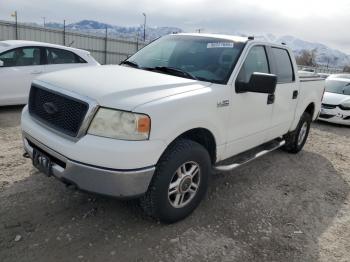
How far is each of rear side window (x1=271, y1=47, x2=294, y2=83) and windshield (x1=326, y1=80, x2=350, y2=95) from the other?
665 cm

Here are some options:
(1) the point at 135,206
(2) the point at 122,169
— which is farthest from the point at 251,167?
(2) the point at 122,169

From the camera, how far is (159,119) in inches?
118

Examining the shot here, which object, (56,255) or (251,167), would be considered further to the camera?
(251,167)

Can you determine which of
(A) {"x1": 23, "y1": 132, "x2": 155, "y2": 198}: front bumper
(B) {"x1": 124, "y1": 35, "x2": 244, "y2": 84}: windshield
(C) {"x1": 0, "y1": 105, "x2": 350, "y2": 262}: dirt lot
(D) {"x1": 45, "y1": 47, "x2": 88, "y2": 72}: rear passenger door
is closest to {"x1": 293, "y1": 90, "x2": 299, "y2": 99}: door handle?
(C) {"x1": 0, "y1": 105, "x2": 350, "y2": 262}: dirt lot

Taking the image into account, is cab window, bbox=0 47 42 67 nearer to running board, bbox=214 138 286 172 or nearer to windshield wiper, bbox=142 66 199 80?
windshield wiper, bbox=142 66 199 80

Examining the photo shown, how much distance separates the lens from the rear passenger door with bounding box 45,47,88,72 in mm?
8164

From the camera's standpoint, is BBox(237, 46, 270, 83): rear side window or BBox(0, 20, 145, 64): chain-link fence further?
BBox(0, 20, 145, 64): chain-link fence

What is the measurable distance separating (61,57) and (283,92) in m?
5.49

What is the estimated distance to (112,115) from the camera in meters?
2.91

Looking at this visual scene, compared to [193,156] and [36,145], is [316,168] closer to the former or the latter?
[193,156]

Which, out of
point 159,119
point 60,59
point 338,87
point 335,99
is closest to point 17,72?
point 60,59

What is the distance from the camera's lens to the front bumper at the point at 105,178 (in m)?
2.88

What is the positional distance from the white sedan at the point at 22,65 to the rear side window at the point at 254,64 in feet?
17.0

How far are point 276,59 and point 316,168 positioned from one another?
2041 millimetres
